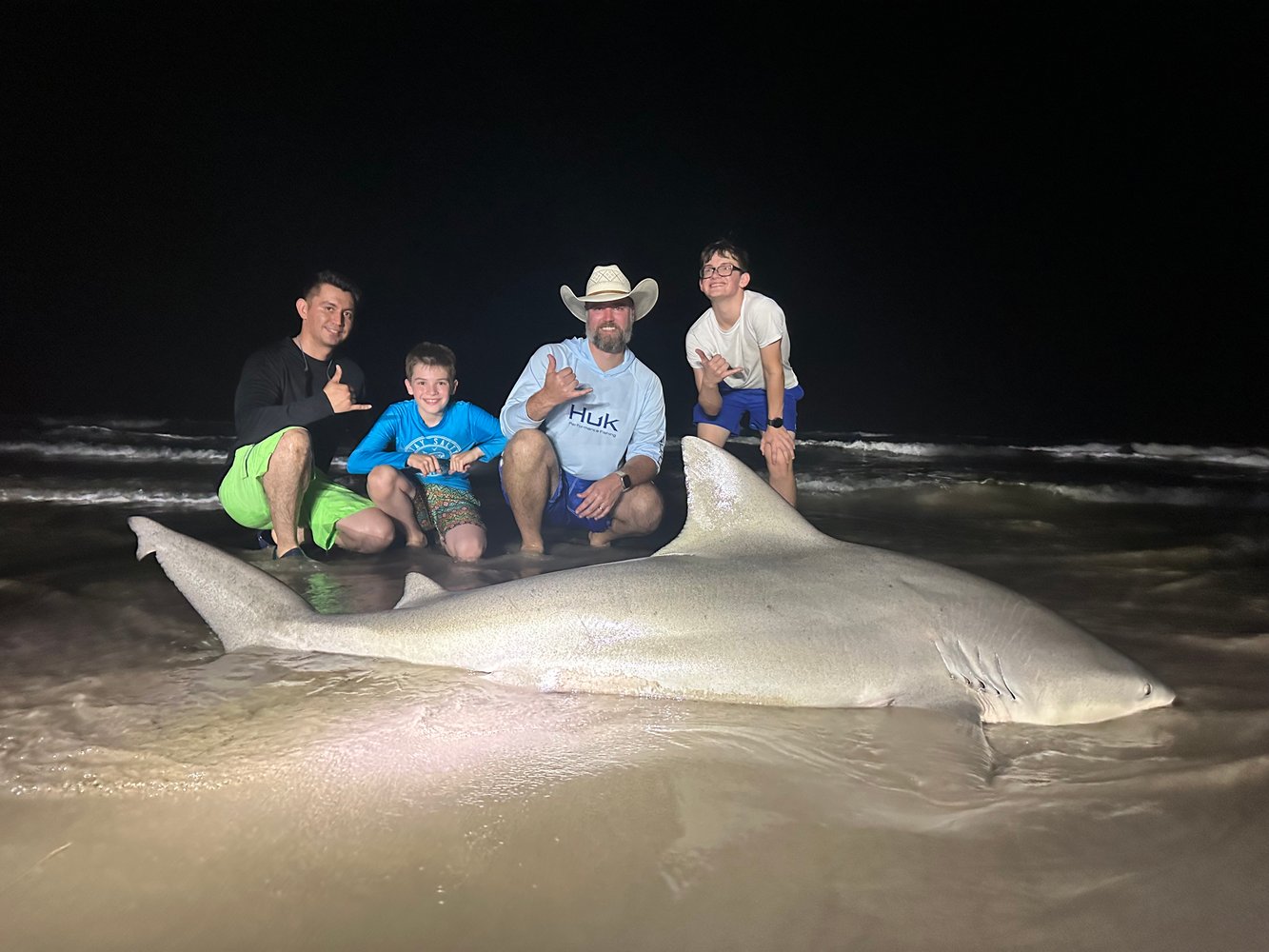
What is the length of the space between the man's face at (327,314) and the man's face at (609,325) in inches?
52.0

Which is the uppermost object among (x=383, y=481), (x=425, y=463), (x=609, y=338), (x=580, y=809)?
(x=609, y=338)

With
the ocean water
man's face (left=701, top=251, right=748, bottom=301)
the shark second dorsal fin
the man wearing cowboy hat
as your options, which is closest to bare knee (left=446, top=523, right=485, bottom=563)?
the man wearing cowboy hat

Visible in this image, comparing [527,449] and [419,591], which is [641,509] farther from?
[419,591]

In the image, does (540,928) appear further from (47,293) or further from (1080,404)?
(47,293)

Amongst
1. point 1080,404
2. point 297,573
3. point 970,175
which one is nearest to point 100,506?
point 297,573

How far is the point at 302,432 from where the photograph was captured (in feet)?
12.9

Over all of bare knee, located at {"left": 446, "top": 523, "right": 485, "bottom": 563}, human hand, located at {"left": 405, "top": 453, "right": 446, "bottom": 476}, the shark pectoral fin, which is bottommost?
bare knee, located at {"left": 446, "top": 523, "right": 485, "bottom": 563}

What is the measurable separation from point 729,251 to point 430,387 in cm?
186

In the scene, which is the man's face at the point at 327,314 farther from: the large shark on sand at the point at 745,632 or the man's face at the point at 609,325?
the large shark on sand at the point at 745,632

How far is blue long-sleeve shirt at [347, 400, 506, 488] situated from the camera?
4.26 meters

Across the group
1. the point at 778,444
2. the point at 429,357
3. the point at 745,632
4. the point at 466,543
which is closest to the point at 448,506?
the point at 466,543

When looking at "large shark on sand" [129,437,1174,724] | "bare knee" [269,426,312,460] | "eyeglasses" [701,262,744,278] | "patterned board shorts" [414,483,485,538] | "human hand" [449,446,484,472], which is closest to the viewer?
"large shark on sand" [129,437,1174,724]

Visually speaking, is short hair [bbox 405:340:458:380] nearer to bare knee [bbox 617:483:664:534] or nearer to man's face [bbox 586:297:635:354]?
man's face [bbox 586:297:635:354]

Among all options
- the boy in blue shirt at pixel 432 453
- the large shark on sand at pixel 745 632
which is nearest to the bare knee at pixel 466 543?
the boy in blue shirt at pixel 432 453
